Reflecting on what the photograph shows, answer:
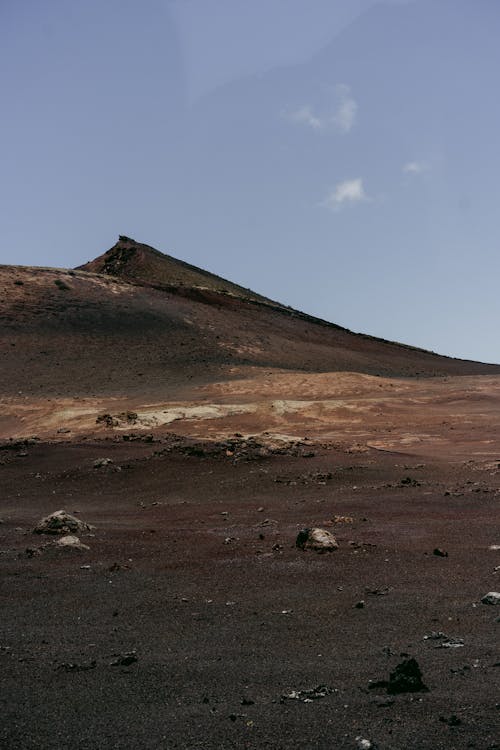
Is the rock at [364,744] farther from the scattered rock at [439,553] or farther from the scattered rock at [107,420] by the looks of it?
the scattered rock at [107,420]

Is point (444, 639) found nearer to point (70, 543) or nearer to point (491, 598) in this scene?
point (491, 598)

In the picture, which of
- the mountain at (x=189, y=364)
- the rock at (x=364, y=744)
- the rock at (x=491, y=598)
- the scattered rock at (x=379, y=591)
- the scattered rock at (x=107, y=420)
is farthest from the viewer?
the mountain at (x=189, y=364)

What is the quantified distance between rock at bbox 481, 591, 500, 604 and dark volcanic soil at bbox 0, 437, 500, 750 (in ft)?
0.54

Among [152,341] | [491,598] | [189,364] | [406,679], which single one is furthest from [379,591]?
[152,341]

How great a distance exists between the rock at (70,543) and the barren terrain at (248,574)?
13 cm

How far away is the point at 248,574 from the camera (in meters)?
8.48

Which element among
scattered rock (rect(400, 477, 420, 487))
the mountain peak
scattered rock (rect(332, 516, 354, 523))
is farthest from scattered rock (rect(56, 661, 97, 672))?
the mountain peak

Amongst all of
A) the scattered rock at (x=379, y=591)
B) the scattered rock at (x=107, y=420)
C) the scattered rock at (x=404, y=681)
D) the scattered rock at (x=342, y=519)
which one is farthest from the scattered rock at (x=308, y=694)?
the scattered rock at (x=107, y=420)

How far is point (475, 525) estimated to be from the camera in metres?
10.6

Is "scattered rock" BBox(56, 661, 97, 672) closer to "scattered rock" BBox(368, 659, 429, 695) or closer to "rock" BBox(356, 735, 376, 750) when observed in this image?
"scattered rock" BBox(368, 659, 429, 695)

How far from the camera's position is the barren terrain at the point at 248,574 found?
4.64 metres

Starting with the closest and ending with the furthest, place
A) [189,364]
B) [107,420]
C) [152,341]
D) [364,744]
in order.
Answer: [364,744], [107,420], [189,364], [152,341]

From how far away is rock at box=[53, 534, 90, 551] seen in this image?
33.2 feet

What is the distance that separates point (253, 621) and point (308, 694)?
6.21ft
